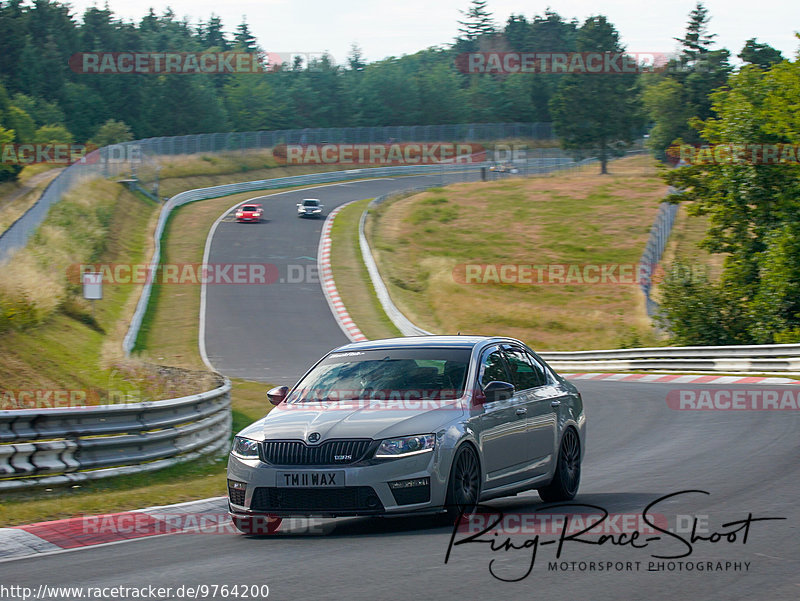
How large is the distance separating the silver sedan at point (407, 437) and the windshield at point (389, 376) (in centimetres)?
1

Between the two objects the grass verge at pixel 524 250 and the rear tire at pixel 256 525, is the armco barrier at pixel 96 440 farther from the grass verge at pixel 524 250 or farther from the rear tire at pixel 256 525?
the grass verge at pixel 524 250

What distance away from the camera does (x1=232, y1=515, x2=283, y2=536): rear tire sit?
27.1 ft

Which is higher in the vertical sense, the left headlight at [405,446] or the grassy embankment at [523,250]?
the left headlight at [405,446]

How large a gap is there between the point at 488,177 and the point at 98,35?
59102mm

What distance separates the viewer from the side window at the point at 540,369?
9.99 metres

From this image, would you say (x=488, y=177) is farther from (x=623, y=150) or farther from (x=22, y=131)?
(x=22, y=131)

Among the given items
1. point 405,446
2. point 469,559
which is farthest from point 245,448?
point 469,559

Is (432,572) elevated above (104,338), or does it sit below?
above

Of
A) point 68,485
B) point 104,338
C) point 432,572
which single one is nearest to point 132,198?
point 104,338

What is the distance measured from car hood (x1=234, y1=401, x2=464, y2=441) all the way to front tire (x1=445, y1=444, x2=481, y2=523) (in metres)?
0.30

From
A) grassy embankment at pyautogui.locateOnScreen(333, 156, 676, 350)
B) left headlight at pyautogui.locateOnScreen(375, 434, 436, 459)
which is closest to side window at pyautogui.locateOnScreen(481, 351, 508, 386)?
left headlight at pyautogui.locateOnScreen(375, 434, 436, 459)

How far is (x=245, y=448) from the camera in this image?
810 cm

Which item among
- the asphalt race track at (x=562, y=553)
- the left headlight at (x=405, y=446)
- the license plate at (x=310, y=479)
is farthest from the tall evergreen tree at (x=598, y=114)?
the license plate at (x=310, y=479)

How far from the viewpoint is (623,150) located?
105 metres
